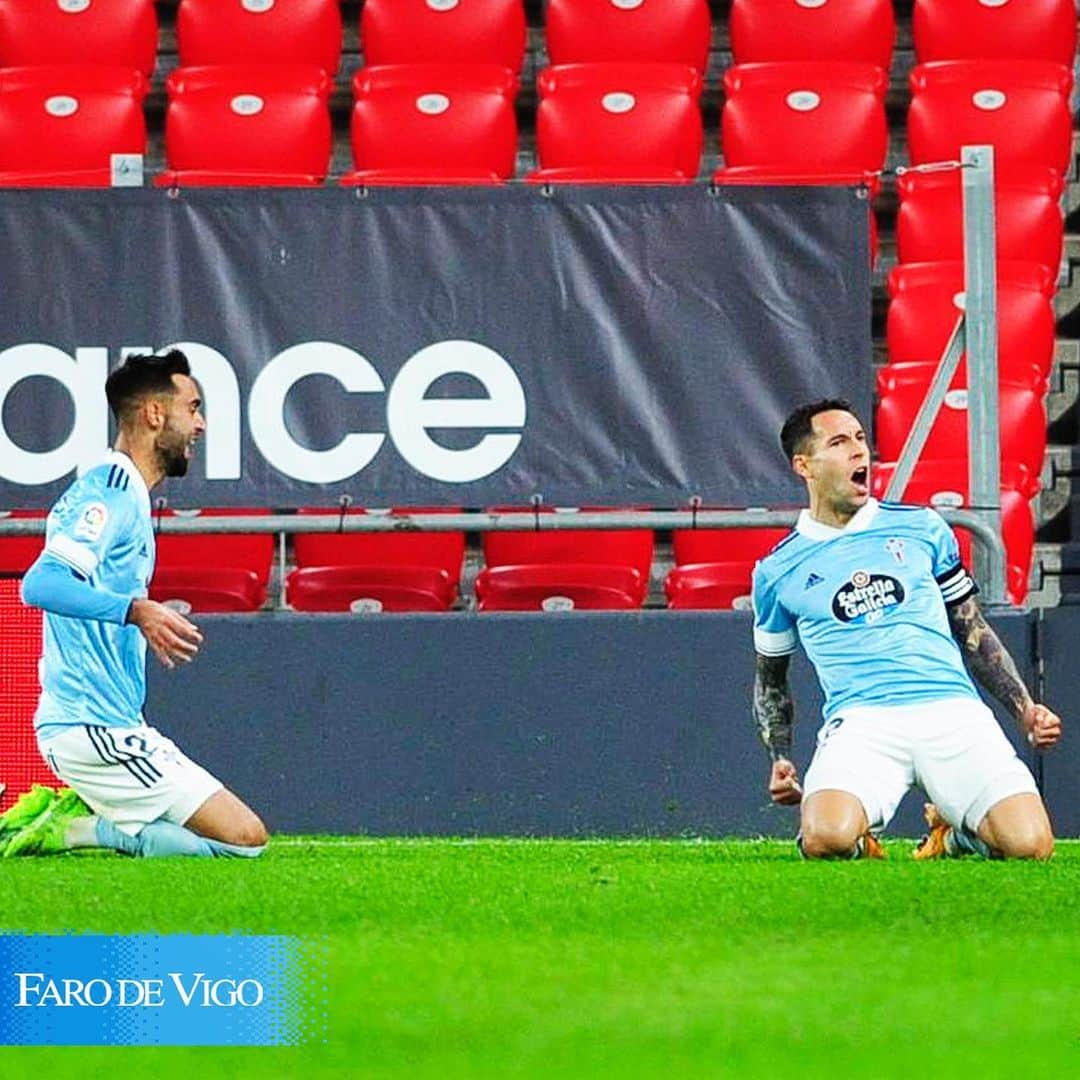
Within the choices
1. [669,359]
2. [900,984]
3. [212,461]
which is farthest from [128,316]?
[900,984]

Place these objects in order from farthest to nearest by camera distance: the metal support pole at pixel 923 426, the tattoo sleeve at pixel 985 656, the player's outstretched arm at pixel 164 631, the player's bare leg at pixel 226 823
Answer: the metal support pole at pixel 923 426, the tattoo sleeve at pixel 985 656, the player's bare leg at pixel 226 823, the player's outstretched arm at pixel 164 631

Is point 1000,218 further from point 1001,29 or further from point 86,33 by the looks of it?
point 86,33

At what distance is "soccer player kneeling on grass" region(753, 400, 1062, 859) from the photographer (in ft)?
20.6

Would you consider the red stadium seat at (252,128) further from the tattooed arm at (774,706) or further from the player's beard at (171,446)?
the tattooed arm at (774,706)

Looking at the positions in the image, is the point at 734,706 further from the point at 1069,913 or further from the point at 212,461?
the point at 1069,913

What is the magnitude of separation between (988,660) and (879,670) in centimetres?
29

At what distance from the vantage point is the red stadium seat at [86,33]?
1073 cm

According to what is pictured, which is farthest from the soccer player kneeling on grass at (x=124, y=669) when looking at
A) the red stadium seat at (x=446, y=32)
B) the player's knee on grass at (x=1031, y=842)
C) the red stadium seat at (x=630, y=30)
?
the red stadium seat at (x=630, y=30)

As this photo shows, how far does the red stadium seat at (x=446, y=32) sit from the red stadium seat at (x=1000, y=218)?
5.91 ft

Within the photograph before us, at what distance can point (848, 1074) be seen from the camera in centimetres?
292

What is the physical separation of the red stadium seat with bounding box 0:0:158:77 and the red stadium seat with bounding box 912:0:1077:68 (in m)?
3.34

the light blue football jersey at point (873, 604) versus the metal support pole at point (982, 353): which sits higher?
the metal support pole at point (982, 353)

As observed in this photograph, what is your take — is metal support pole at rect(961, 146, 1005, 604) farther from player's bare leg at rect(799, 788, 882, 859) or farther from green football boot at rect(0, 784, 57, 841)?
green football boot at rect(0, 784, 57, 841)

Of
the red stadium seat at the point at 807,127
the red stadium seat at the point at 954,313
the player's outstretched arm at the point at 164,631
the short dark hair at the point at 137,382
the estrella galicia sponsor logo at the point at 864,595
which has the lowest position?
the player's outstretched arm at the point at 164,631
